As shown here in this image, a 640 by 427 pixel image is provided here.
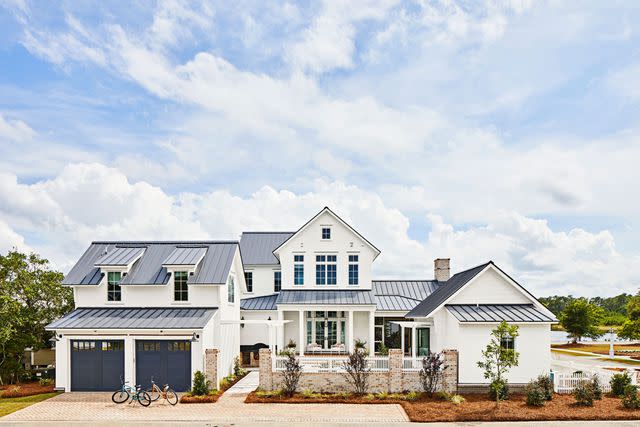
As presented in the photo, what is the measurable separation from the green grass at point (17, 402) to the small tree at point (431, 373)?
1588 centimetres

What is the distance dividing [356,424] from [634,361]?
30.0 meters

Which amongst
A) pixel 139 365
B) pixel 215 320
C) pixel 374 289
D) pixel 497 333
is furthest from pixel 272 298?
pixel 497 333

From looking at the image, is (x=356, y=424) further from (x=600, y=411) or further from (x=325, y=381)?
(x=600, y=411)

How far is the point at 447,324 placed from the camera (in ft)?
75.5

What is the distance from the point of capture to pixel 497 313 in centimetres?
2223

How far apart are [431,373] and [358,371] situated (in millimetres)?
2981

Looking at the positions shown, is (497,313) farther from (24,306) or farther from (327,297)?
(24,306)

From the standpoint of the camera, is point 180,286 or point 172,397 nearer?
point 172,397

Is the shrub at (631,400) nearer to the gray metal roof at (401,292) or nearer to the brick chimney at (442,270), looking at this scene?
the gray metal roof at (401,292)

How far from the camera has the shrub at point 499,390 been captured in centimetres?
1910

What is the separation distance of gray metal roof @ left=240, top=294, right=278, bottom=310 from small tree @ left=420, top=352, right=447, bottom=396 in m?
13.9

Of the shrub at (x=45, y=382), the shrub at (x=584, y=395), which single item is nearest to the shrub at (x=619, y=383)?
the shrub at (x=584, y=395)

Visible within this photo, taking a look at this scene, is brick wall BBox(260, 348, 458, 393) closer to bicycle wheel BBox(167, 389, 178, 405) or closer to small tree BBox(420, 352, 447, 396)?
small tree BBox(420, 352, 447, 396)

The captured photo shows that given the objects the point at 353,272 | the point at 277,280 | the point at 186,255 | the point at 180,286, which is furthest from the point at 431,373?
the point at 277,280
